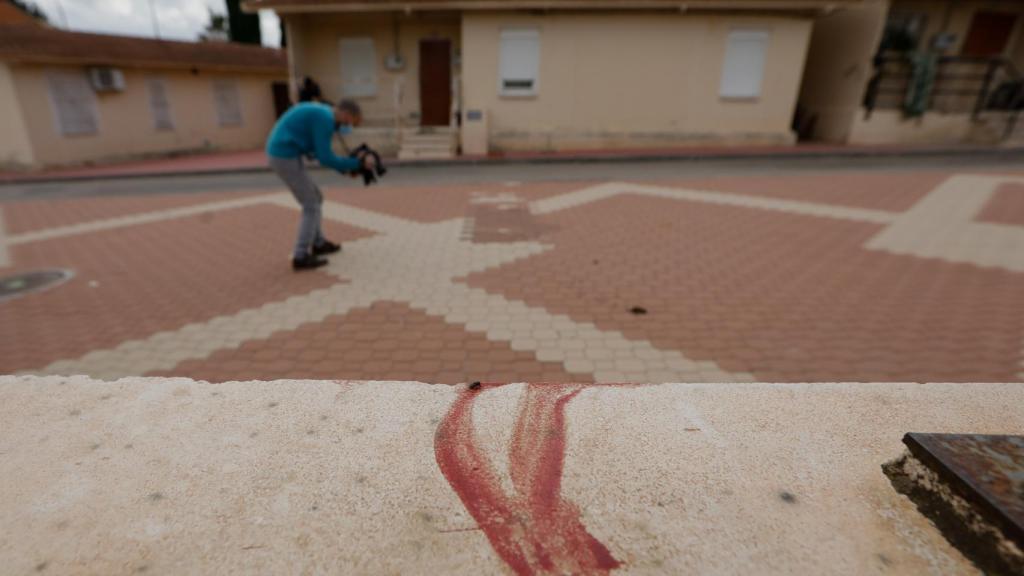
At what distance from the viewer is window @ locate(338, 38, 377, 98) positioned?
14.9m

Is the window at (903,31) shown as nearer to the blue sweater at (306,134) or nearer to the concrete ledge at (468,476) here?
the blue sweater at (306,134)

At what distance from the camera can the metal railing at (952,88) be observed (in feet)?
46.8

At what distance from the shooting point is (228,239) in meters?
6.38

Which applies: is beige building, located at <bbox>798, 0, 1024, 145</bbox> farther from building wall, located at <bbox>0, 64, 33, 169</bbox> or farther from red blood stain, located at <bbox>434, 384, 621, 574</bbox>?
building wall, located at <bbox>0, 64, 33, 169</bbox>

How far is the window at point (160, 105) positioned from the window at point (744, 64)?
60.4 ft

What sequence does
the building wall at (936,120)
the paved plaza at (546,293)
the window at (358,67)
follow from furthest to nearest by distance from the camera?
the window at (358,67) → the building wall at (936,120) → the paved plaza at (546,293)

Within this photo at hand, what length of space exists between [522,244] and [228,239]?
12.6 feet

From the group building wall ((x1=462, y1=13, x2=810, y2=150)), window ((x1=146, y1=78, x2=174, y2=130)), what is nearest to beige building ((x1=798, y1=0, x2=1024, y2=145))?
building wall ((x1=462, y1=13, x2=810, y2=150))

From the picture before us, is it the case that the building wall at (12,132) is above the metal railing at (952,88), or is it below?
below

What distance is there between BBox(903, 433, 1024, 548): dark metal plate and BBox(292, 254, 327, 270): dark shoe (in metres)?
5.04

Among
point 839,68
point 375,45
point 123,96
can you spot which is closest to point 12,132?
point 123,96

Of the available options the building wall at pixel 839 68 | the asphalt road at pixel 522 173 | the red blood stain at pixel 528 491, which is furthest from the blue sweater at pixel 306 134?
the building wall at pixel 839 68

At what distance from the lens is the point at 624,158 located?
12773 mm

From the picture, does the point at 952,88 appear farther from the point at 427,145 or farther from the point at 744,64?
the point at 427,145
